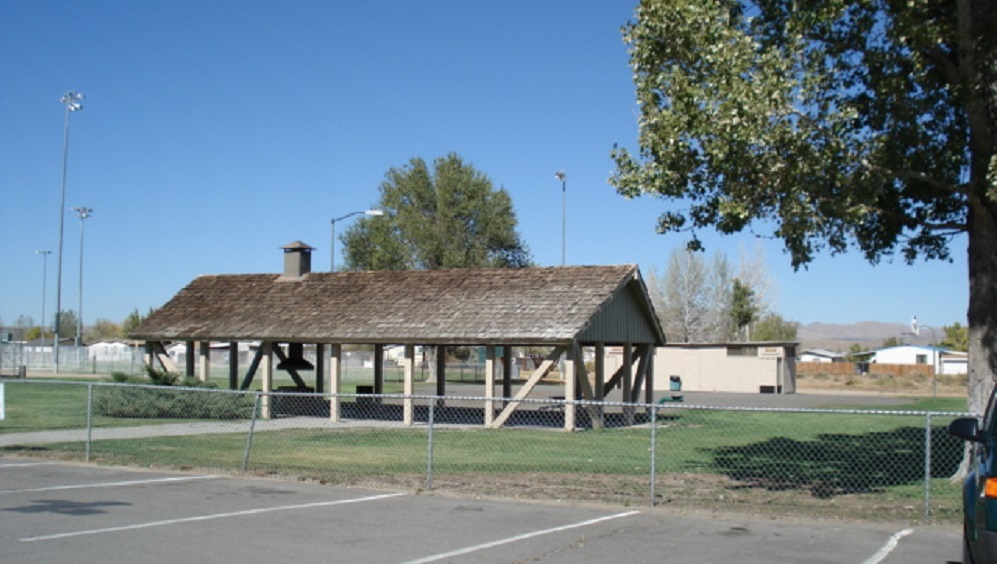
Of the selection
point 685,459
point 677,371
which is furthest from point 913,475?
point 677,371

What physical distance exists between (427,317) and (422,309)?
61 centimetres

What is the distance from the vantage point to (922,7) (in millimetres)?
14234

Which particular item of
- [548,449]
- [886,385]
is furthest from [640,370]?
[886,385]

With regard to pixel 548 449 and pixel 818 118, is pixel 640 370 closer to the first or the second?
pixel 548 449

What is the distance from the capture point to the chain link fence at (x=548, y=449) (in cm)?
1439

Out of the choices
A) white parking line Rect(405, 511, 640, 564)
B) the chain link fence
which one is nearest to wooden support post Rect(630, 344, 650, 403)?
the chain link fence

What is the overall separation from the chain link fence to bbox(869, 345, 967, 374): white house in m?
58.9

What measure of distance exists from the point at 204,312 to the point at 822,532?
81.7 ft

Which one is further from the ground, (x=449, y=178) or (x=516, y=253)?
(x=449, y=178)

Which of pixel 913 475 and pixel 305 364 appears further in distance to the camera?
pixel 305 364

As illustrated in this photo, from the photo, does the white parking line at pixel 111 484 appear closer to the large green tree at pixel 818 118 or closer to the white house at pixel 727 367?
the large green tree at pixel 818 118

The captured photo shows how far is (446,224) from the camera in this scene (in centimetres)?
6475

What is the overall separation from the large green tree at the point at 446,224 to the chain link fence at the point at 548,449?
31446 mm

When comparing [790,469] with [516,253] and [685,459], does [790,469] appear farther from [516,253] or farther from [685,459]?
[516,253]
